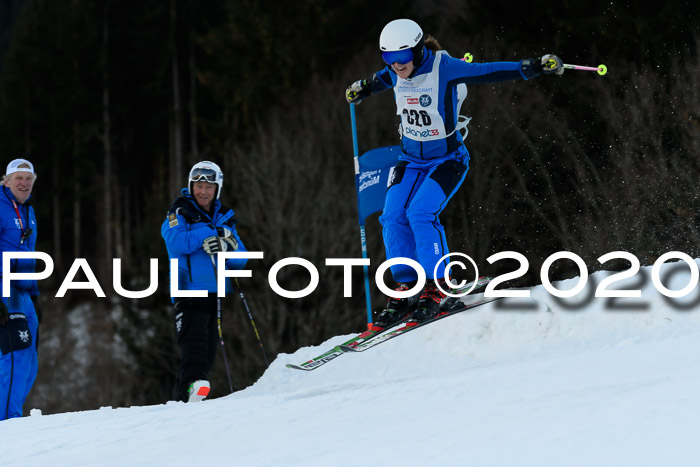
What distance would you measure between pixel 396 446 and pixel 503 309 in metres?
3.07

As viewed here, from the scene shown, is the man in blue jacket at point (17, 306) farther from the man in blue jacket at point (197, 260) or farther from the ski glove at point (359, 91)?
the ski glove at point (359, 91)

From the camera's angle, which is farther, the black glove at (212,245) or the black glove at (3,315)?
the black glove at (212,245)

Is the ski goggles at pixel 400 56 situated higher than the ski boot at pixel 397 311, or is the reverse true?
the ski goggles at pixel 400 56

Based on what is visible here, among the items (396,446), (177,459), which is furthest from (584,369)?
(177,459)

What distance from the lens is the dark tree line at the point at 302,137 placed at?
1560cm

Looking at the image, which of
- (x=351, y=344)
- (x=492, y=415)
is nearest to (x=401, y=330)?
(x=351, y=344)

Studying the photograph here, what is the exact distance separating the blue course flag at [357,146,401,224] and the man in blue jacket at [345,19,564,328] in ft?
2.12

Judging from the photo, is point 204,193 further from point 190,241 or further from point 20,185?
point 20,185

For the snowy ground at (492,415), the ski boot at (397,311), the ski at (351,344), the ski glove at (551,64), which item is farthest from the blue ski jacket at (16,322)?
the ski glove at (551,64)

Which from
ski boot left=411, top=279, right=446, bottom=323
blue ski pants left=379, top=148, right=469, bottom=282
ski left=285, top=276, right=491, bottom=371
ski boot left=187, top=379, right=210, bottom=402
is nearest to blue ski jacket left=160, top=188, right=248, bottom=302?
ski boot left=187, top=379, right=210, bottom=402

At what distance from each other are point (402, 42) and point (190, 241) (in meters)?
2.13

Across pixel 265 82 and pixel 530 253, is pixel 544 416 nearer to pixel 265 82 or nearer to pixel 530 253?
pixel 530 253

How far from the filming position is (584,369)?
4207 mm

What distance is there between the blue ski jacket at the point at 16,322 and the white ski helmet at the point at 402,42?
3.06 metres
